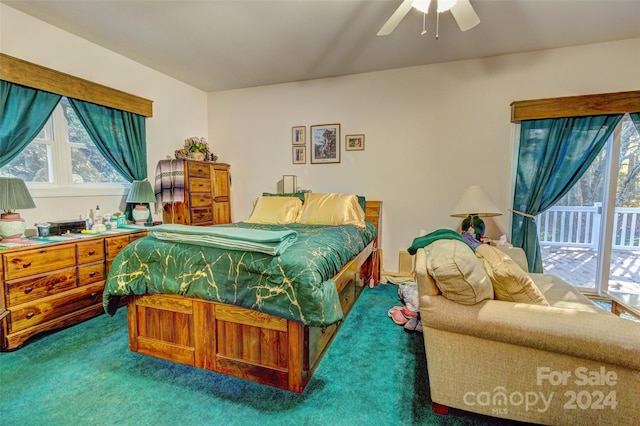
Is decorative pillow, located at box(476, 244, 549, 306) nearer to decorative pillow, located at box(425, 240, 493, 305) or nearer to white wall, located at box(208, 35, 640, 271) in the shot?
decorative pillow, located at box(425, 240, 493, 305)

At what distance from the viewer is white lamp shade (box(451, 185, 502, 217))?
271 cm

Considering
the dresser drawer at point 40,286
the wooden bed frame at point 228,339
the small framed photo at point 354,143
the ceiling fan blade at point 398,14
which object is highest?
the ceiling fan blade at point 398,14

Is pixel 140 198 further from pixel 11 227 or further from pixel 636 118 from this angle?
pixel 636 118

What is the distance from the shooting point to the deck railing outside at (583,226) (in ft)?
9.86

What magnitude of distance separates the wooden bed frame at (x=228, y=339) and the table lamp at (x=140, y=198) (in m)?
1.51

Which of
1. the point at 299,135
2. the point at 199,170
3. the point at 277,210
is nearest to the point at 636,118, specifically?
the point at 299,135

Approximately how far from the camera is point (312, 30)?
8.73 feet

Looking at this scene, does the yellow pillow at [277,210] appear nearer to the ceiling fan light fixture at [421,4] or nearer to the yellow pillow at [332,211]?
the yellow pillow at [332,211]

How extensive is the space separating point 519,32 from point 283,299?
3108 mm

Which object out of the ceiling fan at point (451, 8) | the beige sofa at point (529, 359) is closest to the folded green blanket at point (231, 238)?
the beige sofa at point (529, 359)

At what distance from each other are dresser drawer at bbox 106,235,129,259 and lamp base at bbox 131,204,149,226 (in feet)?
1.45

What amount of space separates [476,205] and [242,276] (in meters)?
2.21

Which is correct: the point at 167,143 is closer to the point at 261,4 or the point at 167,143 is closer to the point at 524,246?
the point at 261,4

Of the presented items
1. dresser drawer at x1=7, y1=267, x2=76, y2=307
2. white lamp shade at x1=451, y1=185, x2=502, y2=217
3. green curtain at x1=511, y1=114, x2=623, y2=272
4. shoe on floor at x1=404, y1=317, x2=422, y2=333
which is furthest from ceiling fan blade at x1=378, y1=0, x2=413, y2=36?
dresser drawer at x1=7, y1=267, x2=76, y2=307
